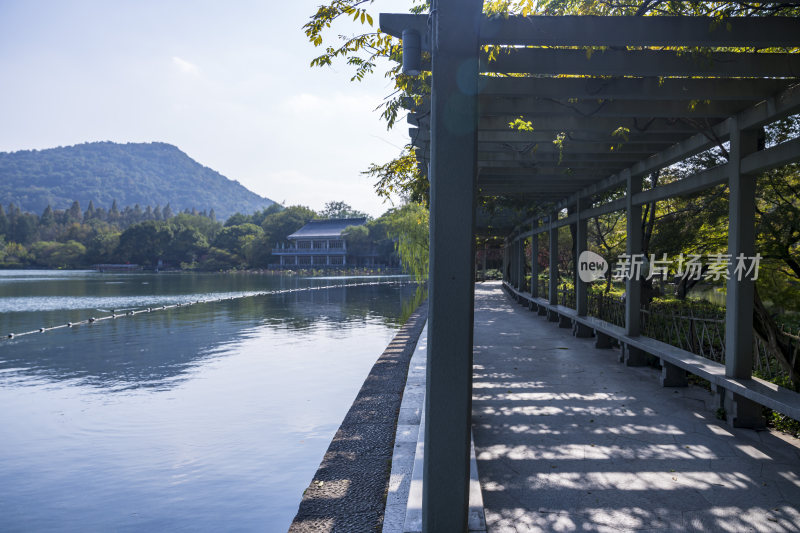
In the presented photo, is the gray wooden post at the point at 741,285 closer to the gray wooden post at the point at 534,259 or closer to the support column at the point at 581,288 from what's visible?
the support column at the point at 581,288

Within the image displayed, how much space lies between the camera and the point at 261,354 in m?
11.7

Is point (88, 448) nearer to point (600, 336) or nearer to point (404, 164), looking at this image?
point (404, 164)

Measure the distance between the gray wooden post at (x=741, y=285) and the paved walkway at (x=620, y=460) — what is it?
216mm

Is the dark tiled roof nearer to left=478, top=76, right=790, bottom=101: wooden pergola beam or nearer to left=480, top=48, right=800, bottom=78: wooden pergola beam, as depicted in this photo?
left=478, top=76, right=790, bottom=101: wooden pergola beam

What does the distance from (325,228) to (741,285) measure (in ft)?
214

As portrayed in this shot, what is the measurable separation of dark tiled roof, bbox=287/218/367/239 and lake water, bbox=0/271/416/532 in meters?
50.9

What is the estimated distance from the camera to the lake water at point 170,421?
15.5ft

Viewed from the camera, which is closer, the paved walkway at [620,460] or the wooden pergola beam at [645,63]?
the paved walkway at [620,460]

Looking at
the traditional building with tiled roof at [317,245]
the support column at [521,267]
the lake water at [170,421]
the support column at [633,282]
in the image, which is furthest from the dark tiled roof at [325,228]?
the support column at [633,282]

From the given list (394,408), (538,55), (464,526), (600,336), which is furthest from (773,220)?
(464,526)

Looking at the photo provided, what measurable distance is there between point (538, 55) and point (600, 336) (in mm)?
6300

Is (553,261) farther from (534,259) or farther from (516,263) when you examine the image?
(516,263)

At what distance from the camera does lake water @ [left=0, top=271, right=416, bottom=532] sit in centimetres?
473

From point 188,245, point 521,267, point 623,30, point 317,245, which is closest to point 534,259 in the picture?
point 521,267
